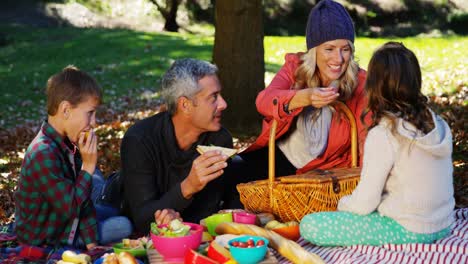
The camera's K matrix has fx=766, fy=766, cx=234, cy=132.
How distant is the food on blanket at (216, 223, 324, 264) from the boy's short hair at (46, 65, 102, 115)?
1161mm

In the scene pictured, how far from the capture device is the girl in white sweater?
4.23 meters

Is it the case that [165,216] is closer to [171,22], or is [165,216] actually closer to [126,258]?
[126,258]

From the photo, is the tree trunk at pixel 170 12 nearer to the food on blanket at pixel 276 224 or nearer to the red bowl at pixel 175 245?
the food on blanket at pixel 276 224

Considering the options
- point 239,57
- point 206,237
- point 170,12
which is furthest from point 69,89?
point 170,12

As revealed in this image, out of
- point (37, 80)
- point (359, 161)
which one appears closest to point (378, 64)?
point (359, 161)

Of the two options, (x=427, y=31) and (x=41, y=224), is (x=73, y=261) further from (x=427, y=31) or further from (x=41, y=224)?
(x=427, y=31)

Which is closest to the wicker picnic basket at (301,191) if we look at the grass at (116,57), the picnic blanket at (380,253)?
the picnic blanket at (380,253)

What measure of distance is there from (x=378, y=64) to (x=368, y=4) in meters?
17.6

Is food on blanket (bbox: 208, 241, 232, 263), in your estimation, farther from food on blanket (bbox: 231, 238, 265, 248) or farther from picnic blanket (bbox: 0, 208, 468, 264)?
picnic blanket (bbox: 0, 208, 468, 264)

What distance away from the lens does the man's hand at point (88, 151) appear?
461cm

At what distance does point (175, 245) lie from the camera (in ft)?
13.9

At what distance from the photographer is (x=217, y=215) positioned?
482 centimetres

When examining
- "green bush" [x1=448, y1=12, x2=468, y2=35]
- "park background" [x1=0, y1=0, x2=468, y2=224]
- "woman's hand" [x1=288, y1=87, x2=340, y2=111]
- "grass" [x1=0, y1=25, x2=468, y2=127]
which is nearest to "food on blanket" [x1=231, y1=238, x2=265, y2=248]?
"woman's hand" [x1=288, y1=87, x2=340, y2=111]

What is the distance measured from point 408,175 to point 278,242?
81cm
